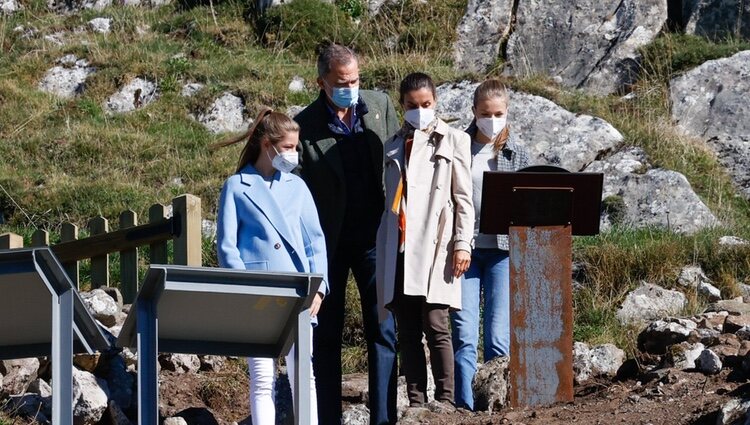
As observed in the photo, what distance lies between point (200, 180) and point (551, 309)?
16.8 ft

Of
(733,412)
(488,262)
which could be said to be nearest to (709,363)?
(733,412)

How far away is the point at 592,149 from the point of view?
1129 cm

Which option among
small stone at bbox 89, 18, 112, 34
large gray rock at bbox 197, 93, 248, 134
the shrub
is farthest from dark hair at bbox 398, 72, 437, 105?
small stone at bbox 89, 18, 112, 34

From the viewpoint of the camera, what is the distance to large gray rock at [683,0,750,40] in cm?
1345

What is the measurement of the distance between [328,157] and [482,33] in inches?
290

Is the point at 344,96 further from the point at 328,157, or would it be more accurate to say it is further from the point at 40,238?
the point at 40,238

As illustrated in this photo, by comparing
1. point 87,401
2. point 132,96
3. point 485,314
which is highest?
point 132,96

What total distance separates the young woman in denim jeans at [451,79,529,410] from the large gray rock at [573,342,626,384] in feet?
1.66

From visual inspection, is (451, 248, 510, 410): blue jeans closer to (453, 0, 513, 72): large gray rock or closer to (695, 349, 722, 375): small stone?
(695, 349, 722, 375): small stone

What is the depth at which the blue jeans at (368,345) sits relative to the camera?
6.54m

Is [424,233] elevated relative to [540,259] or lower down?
elevated

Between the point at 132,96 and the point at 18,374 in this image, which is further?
the point at 132,96

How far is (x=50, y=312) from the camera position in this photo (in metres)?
5.12

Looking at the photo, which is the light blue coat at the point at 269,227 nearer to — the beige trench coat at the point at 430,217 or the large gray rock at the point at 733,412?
the beige trench coat at the point at 430,217
